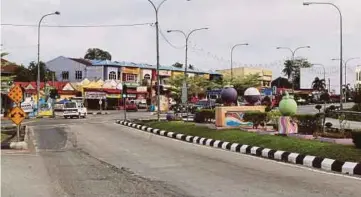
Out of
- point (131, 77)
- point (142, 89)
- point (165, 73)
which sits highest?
point (165, 73)

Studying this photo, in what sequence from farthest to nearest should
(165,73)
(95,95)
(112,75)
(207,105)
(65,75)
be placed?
(165,73) → (65,75) → (112,75) → (95,95) → (207,105)

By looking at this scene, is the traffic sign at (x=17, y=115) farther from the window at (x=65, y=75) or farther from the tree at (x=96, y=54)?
the tree at (x=96, y=54)

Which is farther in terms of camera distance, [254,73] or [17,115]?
[254,73]

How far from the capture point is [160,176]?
1198 centimetres

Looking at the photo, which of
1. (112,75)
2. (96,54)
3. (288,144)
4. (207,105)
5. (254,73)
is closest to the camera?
(288,144)

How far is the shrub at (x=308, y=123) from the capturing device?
846 inches

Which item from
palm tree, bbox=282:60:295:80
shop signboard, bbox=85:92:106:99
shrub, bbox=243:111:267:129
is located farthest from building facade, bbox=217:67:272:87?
shrub, bbox=243:111:267:129

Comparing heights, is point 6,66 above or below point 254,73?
below

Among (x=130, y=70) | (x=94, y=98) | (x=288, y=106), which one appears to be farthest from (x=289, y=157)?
(x=130, y=70)

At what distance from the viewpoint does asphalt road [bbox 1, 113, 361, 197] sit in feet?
32.4

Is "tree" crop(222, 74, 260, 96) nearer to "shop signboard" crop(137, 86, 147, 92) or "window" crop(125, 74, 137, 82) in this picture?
"shop signboard" crop(137, 86, 147, 92)

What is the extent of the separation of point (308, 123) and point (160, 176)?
36.7 ft

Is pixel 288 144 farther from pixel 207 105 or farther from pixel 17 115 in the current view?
pixel 207 105

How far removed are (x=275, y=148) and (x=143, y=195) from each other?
807 cm
